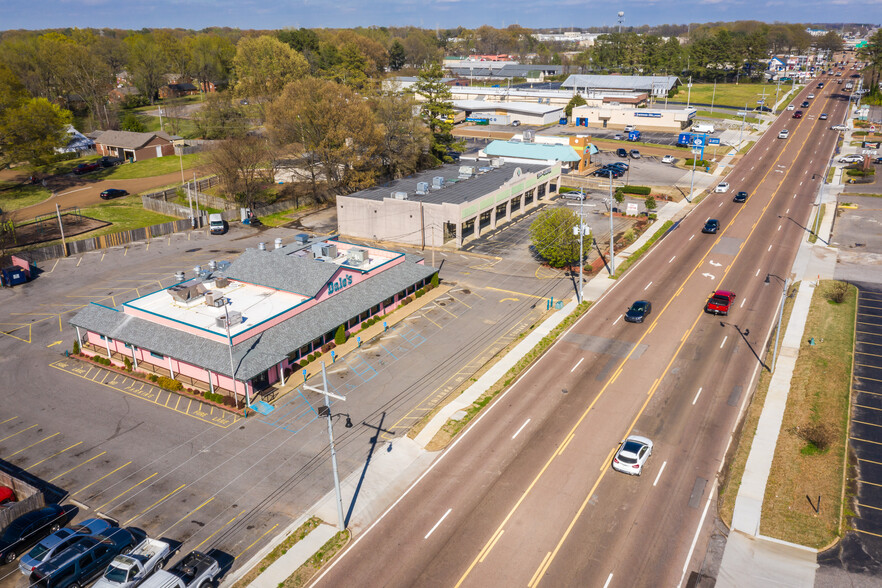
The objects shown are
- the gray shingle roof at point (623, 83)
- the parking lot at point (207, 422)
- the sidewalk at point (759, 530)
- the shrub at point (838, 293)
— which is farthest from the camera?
the gray shingle roof at point (623, 83)

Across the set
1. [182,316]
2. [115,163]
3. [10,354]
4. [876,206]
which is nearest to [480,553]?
[182,316]

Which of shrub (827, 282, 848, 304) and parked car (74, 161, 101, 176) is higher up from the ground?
parked car (74, 161, 101, 176)

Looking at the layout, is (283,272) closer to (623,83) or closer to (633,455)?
(633,455)

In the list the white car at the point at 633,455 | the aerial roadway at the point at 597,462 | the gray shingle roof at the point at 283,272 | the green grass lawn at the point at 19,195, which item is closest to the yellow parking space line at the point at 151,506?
the aerial roadway at the point at 597,462

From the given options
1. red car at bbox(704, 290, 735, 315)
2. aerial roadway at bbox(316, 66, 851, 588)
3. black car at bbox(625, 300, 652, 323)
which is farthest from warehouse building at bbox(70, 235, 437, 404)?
red car at bbox(704, 290, 735, 315)

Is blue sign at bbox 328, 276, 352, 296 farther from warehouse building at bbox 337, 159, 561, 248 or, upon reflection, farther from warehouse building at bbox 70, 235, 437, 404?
warehouse building at bbox 337, 159, 561, 248

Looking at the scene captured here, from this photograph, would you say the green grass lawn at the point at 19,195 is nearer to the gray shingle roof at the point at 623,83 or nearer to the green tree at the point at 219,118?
the green tree at the point at 219,118

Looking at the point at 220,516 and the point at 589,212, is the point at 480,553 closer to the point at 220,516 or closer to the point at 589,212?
the point at 220,516
